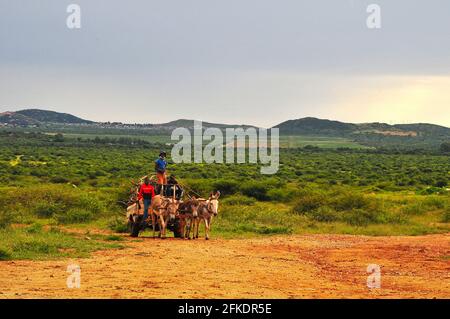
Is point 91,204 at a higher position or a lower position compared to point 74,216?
higher

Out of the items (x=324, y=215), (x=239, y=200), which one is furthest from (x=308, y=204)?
(x=239, y=200)

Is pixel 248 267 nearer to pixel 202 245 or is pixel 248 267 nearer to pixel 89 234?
pixel 202 245

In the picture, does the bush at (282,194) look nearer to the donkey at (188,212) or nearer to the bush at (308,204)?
the bush at (308,204)

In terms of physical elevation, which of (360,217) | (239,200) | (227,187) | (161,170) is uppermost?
(161,170)

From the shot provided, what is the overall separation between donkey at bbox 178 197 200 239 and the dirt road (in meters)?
0.81

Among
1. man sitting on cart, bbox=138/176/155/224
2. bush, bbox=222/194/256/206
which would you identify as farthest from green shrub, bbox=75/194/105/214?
man sitting on cart, bbox=138/176/155/224

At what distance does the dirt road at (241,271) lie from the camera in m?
12.6

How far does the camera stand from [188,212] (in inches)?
→ 836

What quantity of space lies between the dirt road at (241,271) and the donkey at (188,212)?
2.65 feet

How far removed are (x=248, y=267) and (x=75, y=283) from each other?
164 inches

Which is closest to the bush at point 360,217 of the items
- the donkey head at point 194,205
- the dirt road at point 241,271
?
the dirt road at point 241,271

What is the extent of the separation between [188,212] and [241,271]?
6145 millimetres

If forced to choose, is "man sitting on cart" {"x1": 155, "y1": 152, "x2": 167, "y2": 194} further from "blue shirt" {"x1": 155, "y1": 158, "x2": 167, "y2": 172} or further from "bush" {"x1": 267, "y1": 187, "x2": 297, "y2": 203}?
"bush" {"x1": 267, "y1": 187, "x2": 297, "y2": 203}

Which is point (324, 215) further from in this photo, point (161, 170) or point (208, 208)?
point (161, 170)
